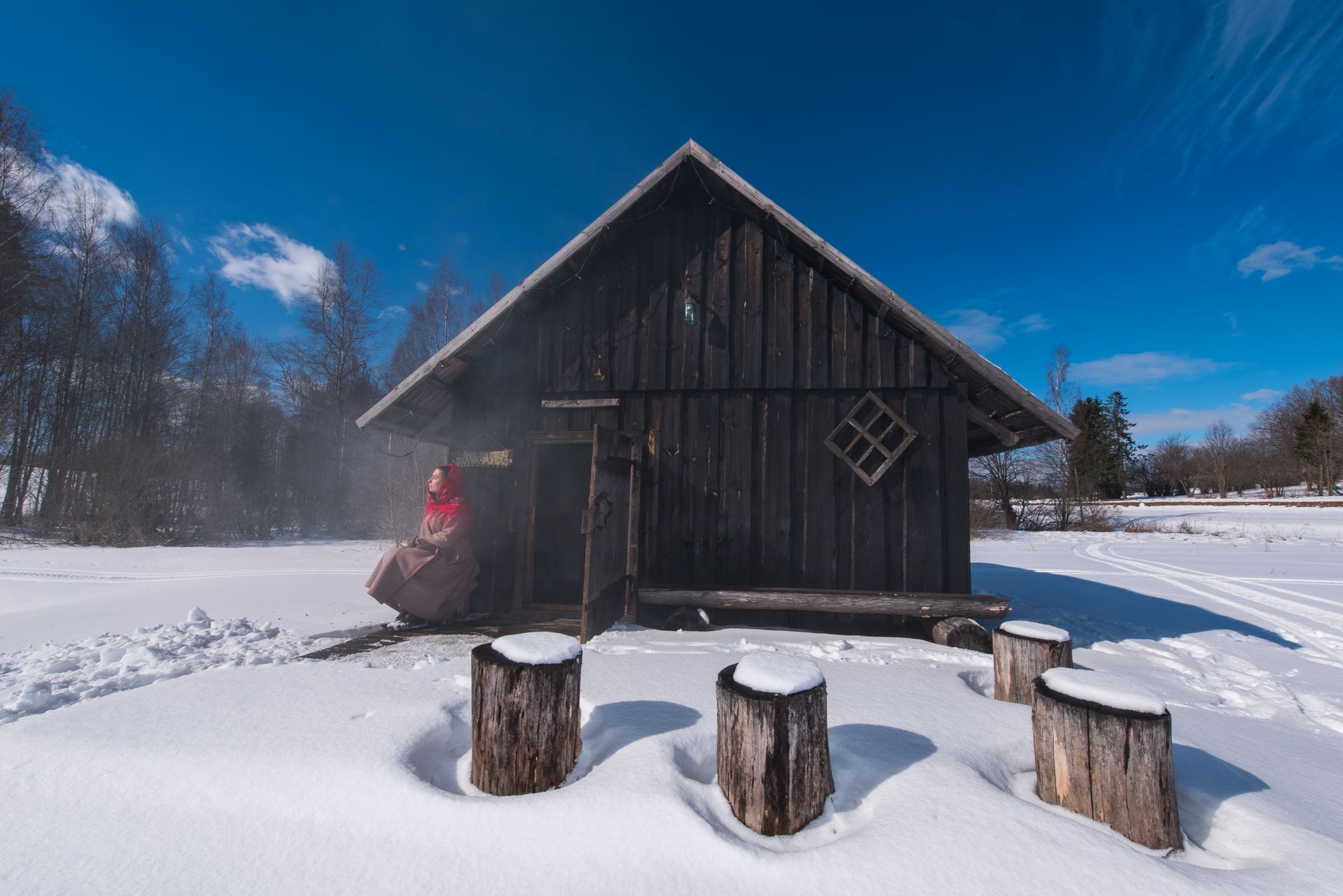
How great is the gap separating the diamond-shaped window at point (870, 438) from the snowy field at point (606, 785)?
1924mm

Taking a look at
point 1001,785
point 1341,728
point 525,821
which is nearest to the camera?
point 525,821

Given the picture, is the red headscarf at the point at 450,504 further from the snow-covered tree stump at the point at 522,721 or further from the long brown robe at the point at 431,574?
the snow-covered tree stump at the point at 522,721

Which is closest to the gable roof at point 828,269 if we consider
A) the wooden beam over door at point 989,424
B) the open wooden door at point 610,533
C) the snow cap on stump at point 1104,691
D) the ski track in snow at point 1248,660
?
the wooden beam over door at point 989,424

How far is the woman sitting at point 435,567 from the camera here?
5.73m

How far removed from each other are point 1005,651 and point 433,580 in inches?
205

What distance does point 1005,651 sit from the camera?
11.5ft

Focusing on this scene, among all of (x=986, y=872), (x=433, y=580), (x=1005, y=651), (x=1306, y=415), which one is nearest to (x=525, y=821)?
(x=986, y=872)

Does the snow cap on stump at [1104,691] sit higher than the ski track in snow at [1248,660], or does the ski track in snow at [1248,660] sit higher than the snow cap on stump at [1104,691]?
the snow cap on stump at [1104,691]

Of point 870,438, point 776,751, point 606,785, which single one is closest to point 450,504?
point 606,785

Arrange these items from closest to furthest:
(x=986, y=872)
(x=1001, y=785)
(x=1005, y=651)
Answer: (x=986, y=872)
(x=1001, y=785)
(x=1005, y=651)

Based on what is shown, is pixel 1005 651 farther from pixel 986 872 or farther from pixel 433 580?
pixel 433 580

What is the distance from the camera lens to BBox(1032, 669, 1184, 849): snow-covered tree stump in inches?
83.8

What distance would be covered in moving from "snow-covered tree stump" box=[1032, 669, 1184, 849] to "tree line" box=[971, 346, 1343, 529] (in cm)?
1591

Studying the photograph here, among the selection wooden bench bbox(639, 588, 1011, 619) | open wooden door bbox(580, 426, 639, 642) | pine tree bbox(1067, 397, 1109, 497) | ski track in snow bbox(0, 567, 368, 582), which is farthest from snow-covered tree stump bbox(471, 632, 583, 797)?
pine tree bbox(1067, 397, 1109, 497)
